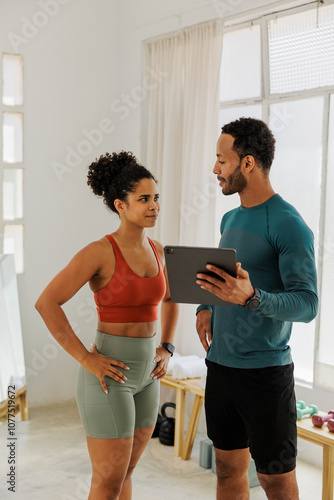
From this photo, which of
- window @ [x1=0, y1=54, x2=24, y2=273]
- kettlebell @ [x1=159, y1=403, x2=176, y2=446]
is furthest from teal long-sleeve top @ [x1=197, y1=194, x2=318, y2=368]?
window @ [x1=0, y1=54, x2=24, y2=273]

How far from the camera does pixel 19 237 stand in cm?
403

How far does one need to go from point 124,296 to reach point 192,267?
36cm

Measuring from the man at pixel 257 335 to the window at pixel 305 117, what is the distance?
4.30ft

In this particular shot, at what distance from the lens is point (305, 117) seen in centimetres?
323

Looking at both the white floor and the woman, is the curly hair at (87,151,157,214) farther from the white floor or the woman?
the white floor

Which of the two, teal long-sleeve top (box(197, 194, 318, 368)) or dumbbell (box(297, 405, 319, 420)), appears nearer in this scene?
teal long-sleeve top (box(197, 194, 318, 368))

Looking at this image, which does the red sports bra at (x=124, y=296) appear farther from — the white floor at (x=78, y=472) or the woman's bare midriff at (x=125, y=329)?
the white floor at (x=78, y=472)

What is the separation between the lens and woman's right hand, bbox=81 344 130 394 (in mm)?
1895

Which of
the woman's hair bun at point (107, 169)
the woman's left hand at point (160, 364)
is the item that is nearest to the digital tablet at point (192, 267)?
the woman's left hand at point (160, 364)

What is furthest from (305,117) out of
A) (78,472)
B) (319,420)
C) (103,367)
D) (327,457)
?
(78,472)

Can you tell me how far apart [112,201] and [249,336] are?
0.69 meters

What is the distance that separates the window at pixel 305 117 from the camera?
3098 mm

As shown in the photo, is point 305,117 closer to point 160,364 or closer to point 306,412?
point 306,412

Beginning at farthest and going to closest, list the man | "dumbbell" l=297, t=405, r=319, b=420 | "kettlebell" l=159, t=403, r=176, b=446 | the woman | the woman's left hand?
"kettlebell" l=159, t=403, r=176, b=446, "dumbbell" l=297, t=405, r=319, b=420, the woman's left hand, the woman, the man
